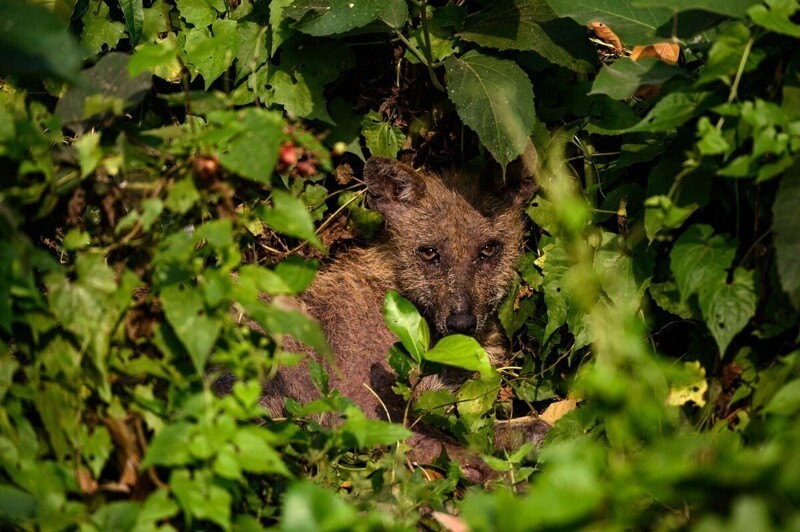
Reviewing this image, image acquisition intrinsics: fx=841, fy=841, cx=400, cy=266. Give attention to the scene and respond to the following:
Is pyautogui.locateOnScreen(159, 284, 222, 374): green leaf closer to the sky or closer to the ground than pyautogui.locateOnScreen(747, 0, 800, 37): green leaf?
closer to the ground

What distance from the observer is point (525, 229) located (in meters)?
5.53

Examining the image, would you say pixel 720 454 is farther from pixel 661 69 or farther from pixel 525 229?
pixel 525 229

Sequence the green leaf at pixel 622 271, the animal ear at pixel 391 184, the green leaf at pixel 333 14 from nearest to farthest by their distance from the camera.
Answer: the green leaf at pixel 622 271
the green leaf at pixel 333 14
the animal ear at pixel 391 184

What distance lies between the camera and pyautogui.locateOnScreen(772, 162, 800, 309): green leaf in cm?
292

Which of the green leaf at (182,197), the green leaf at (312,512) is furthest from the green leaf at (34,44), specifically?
the green leaf at (312,512)

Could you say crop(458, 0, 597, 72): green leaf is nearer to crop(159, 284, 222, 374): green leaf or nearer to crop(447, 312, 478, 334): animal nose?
crop(447, 312, 478, 334): animal nose

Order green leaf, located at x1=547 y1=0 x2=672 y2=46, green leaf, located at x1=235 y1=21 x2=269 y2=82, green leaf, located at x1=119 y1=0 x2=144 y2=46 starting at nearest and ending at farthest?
green leaf, located at x1=547 y1=0 x2=672 y2=46, green leaf, located at x1=235 y1=21 x2=269 y2=82, green leaf, located at x1=119 y1=0 x2=144 y2=46

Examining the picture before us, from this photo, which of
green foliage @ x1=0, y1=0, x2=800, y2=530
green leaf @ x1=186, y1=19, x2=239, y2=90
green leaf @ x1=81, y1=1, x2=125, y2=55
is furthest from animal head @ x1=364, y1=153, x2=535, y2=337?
green leaf @ x1=81, y1=1, x2=125, y2=55

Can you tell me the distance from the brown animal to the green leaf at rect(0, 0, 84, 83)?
9.79 feet

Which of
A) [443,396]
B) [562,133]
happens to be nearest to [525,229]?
[562,133]

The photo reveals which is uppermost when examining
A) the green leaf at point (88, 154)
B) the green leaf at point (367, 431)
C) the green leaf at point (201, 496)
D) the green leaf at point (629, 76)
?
the green leaf at point (88, 154)

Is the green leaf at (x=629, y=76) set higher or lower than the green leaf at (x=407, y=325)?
higher

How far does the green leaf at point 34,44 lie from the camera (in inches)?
88.1

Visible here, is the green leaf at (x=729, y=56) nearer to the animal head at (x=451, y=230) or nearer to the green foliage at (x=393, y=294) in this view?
the green foliage at (x=393, y=294)
